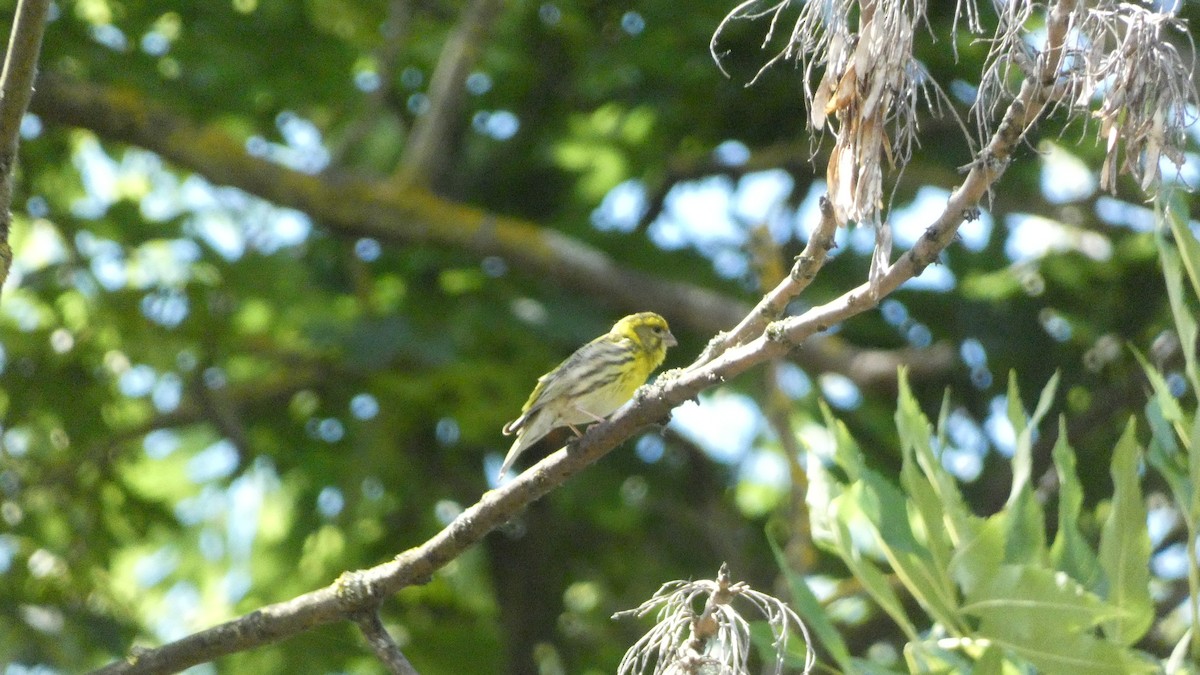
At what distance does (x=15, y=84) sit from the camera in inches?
127

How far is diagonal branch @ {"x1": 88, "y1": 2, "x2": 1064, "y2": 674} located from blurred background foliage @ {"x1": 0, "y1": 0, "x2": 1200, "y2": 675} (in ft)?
11.6

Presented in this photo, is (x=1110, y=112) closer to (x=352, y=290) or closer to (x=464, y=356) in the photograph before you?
(x=464, y=356)

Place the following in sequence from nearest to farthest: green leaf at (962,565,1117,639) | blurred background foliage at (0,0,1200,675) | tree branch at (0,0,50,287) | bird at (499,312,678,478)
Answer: tree branch at (0,0,50,287) → green leaf at (962,565,1117,639) → bird at (499,312,678,478) → blurred background foliage at (0,0,1200,675)

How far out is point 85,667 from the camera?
21.6ft

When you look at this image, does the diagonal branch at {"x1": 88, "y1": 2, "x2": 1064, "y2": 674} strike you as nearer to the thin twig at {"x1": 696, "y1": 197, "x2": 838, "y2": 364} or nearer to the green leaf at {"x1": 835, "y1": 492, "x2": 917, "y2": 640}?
the thin twig at {"x1": 696, "y1": 197, "x2": 838, "y2": 364}

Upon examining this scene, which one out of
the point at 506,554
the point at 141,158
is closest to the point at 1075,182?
the point at 506,554

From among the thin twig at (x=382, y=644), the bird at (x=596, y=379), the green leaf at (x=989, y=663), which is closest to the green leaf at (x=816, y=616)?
the green leaf at (x=989, y=663)

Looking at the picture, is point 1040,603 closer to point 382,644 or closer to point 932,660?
point 932,660

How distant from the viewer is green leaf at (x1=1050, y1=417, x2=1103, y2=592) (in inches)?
169

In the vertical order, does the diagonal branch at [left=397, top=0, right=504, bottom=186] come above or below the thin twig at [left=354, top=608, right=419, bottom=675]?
above

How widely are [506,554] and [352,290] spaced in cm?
198

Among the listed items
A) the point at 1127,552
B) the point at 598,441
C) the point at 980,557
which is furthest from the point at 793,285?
the point at 1127,552

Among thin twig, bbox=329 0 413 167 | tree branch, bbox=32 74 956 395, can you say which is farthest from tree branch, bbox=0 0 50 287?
thin twig, bbox=329 0 413 167

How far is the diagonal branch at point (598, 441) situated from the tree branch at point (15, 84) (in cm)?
101
